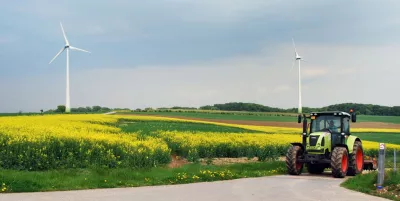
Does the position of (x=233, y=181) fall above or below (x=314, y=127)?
below

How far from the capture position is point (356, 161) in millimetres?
19500

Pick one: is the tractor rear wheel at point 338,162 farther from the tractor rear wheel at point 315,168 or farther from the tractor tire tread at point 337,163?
the tractor rear wheel at point 315,168

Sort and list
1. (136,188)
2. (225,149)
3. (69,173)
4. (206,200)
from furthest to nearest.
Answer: (225,149)
(69,173)
(136,188)
(206,200)

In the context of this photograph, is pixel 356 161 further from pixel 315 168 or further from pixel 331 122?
pixel 331 122

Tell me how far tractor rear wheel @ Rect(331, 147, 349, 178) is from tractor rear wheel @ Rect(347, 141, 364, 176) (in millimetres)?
791

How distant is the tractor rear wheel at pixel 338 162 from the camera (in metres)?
17.7

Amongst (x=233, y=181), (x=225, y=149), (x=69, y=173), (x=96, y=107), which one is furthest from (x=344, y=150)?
(x=96, y=107)

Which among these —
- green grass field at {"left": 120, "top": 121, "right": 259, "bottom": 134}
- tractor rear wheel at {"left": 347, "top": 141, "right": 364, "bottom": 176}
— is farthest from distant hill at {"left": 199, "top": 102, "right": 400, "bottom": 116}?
tractor rear wheel at {"left": 347, "top": 141, "right": 364, "bottom": 176}

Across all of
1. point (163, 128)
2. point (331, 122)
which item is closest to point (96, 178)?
point (331, 122)

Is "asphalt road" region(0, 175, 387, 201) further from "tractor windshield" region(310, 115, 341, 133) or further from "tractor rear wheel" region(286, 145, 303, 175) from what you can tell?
"tractor windshield" region(310, 115, 341, 133)

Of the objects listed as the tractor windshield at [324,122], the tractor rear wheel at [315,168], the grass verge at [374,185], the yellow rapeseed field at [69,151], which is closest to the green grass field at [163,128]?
the yellow rapeseed field at [69,151]

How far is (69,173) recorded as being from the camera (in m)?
15.3

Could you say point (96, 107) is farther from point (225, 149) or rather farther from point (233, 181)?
point (233, 181)

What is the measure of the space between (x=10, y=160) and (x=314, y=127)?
1195cm
